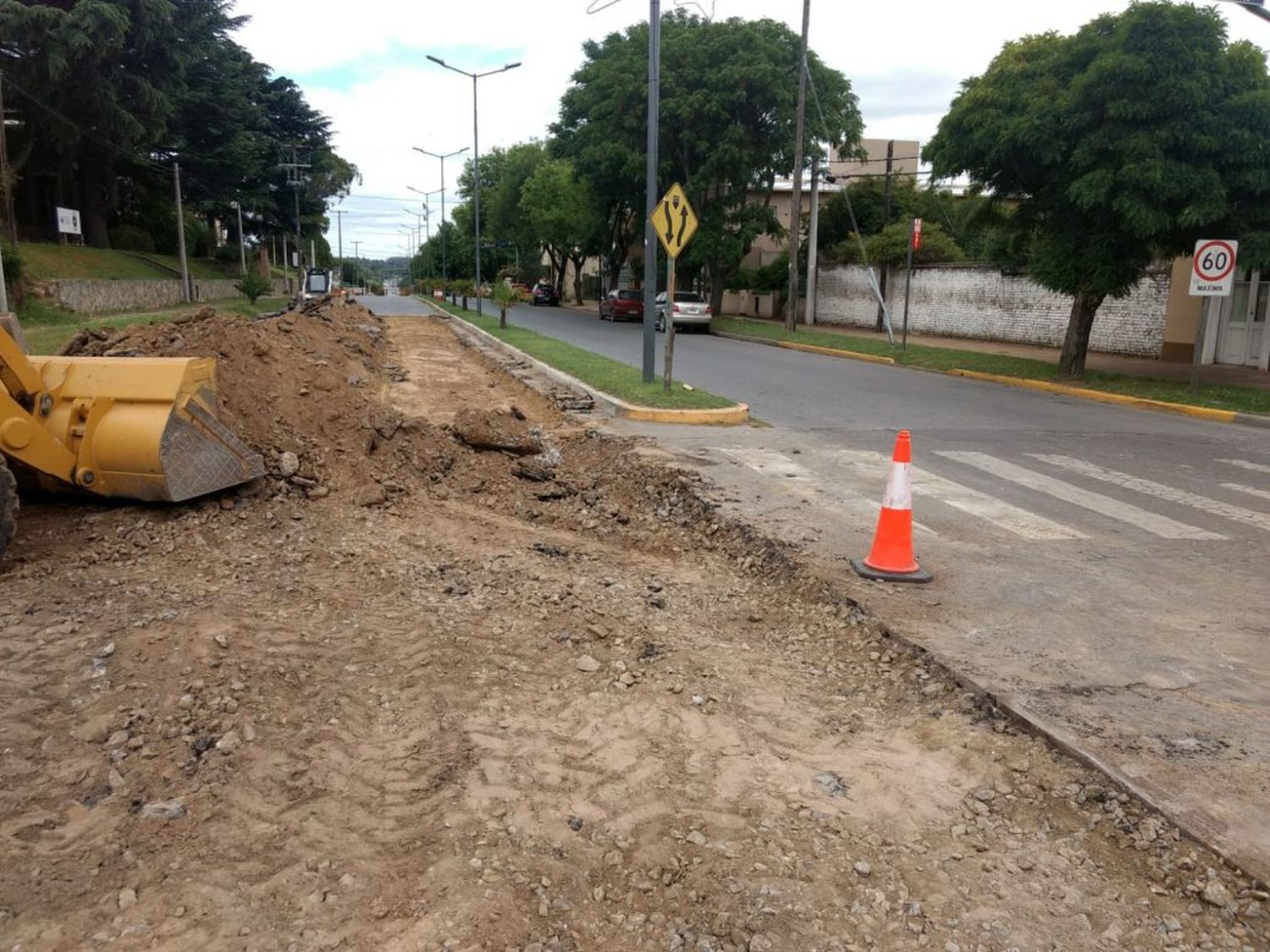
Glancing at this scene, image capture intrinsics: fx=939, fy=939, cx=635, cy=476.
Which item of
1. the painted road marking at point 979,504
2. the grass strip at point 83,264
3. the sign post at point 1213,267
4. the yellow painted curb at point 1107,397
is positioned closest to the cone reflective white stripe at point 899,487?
the painted road marking at point 979,504

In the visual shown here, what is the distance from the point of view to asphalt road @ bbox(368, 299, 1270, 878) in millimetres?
3777

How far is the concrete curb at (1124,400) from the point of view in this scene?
1359 cm

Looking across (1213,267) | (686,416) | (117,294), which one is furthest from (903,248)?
(117,294)

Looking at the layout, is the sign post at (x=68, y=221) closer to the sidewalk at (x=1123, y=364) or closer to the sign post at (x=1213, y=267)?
the sidewalk at (x=1123, y=364)

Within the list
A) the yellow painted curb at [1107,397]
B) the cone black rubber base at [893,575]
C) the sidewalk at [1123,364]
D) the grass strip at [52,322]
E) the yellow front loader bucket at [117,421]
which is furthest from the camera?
the grass strip at [52,322]

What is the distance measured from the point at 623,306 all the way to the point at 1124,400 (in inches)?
1003

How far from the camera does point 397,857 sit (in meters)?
2.99

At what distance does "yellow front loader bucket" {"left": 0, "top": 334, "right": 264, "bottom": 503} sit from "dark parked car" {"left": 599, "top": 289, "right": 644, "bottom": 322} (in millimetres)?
32804

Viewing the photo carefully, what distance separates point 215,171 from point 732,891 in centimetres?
5284

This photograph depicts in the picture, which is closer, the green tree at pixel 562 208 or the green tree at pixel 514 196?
the green tree at pixel 562 208

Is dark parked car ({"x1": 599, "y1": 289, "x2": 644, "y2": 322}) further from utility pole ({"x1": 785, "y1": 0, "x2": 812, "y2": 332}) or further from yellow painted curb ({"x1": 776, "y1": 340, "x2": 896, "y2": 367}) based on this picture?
yellow painted curb ({"x1": 776, "y1": 340, "x2": 896, "y2": 367})

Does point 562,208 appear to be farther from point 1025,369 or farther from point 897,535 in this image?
point 897,535

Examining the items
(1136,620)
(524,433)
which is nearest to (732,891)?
(1136,620)

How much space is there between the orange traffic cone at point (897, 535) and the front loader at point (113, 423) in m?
4.38
